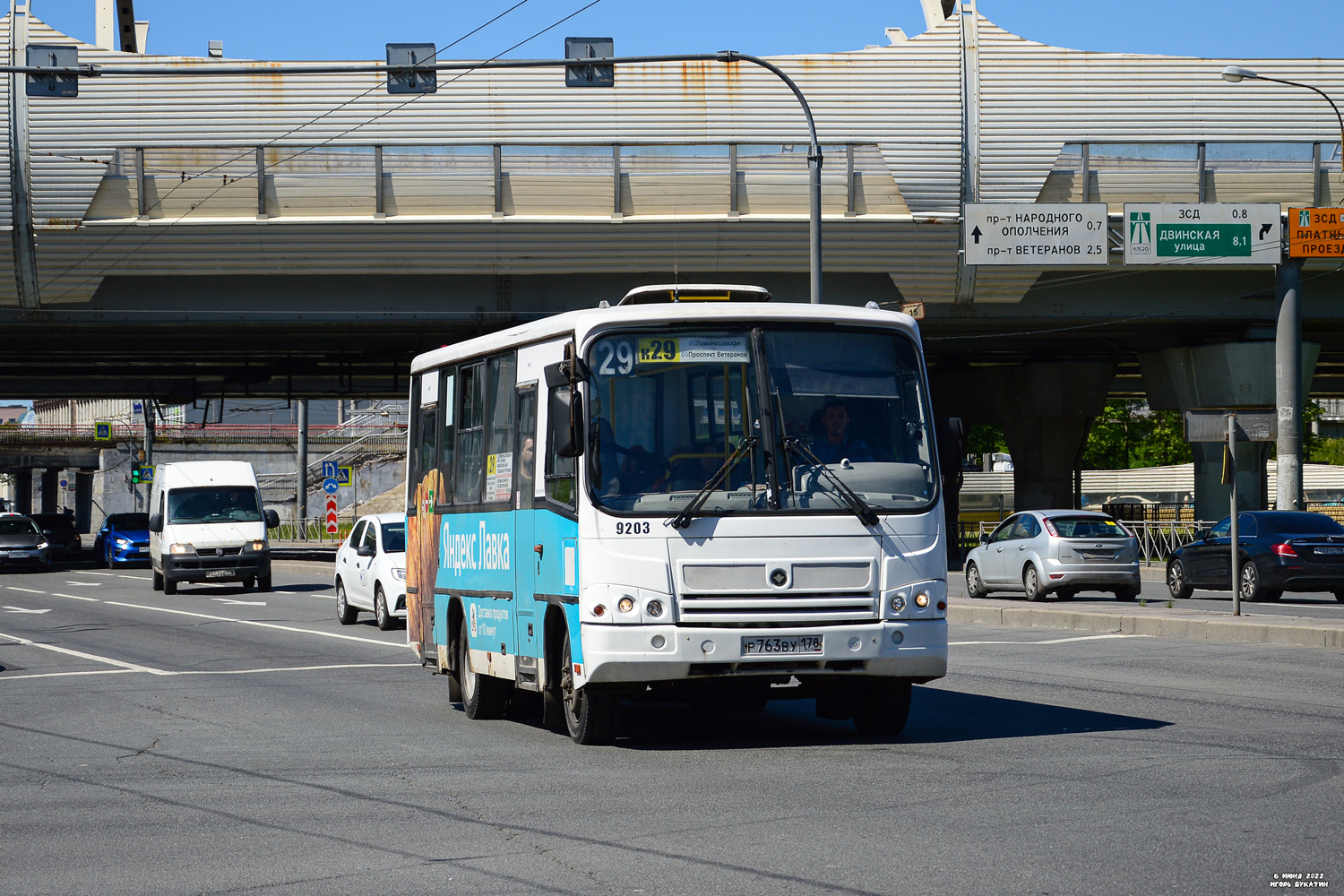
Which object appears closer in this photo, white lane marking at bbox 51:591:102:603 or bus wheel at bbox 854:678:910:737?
bus wheel at bbox 854:678:910:737

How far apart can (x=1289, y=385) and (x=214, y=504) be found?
72.4 feet

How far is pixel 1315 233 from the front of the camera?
111ft

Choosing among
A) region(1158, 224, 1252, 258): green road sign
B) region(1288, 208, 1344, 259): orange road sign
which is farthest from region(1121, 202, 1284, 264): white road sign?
region(1288, 208, 1344, 259): orange road sign

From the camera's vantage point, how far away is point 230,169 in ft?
112

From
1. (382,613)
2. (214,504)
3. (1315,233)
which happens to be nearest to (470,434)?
(382,613)

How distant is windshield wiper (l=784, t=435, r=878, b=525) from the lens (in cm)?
1026

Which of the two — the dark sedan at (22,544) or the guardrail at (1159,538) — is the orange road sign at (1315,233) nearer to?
the guardrail at (1159,538)

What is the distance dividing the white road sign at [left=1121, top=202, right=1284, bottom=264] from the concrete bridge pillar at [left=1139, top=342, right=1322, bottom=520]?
4.32 meters

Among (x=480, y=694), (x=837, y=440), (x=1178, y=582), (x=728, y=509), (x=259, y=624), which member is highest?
(x=837, y=440)

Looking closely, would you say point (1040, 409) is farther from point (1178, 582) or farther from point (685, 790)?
point (685, 790)

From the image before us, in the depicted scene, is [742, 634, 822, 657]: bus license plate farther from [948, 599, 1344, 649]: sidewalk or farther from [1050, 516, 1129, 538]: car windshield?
[1050, 516, 1129, 538]: car windshield

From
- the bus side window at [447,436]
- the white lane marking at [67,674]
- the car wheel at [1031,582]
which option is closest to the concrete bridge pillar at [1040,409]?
the car wheel at [1031,582]

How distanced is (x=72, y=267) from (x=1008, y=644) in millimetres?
22813

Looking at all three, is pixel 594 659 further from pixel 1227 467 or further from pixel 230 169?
pixel 230 169
